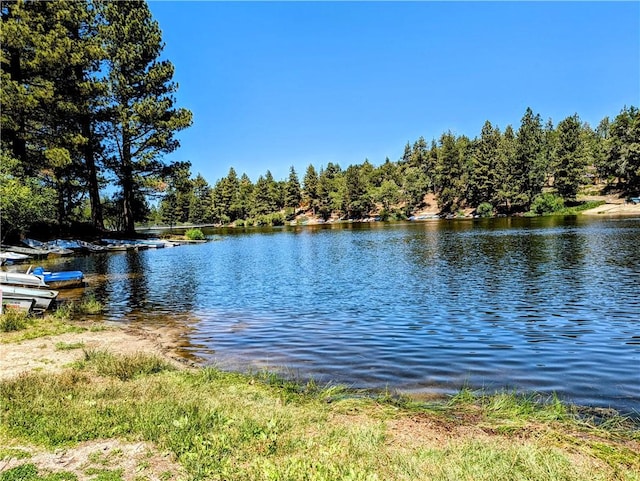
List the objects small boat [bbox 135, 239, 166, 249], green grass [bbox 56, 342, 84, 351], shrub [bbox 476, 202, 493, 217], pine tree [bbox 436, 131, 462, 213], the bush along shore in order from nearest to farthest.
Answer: the bush along shore → green grass [bbox 56, 342, 84, 351] → small boat [bbox 135, 239, 166, 249] → shrub [bbox 476, 202, 493, 217] → pine tree [bbox 436, 131, 462, 213]

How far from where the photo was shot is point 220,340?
44.4 ft

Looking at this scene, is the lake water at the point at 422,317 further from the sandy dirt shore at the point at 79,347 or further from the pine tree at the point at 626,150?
the pine tree at the point at 626,150

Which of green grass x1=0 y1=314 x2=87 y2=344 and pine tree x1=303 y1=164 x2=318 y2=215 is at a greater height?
pine tree x1=303 y1=164 x2=318 y2=215

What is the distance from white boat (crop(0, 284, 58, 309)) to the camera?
15.5 m

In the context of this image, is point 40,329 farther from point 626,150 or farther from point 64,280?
point 626,150

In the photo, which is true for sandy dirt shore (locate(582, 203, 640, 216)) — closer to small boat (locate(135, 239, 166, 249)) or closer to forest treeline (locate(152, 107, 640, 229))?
forest treeline (locate(152, 107, 640, 229))

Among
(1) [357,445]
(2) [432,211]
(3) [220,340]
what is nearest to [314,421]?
(1) [357,445]

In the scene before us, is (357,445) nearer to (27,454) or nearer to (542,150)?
(27,454)

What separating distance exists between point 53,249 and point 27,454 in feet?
138

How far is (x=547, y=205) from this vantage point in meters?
103

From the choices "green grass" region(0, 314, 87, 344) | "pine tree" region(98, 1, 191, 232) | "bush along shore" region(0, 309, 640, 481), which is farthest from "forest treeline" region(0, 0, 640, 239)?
"bush along shore" region(0, 309, 640, 481)

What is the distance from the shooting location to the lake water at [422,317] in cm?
986

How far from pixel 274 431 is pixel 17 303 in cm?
1450

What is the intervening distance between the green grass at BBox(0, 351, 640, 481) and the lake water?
5.02 feet
